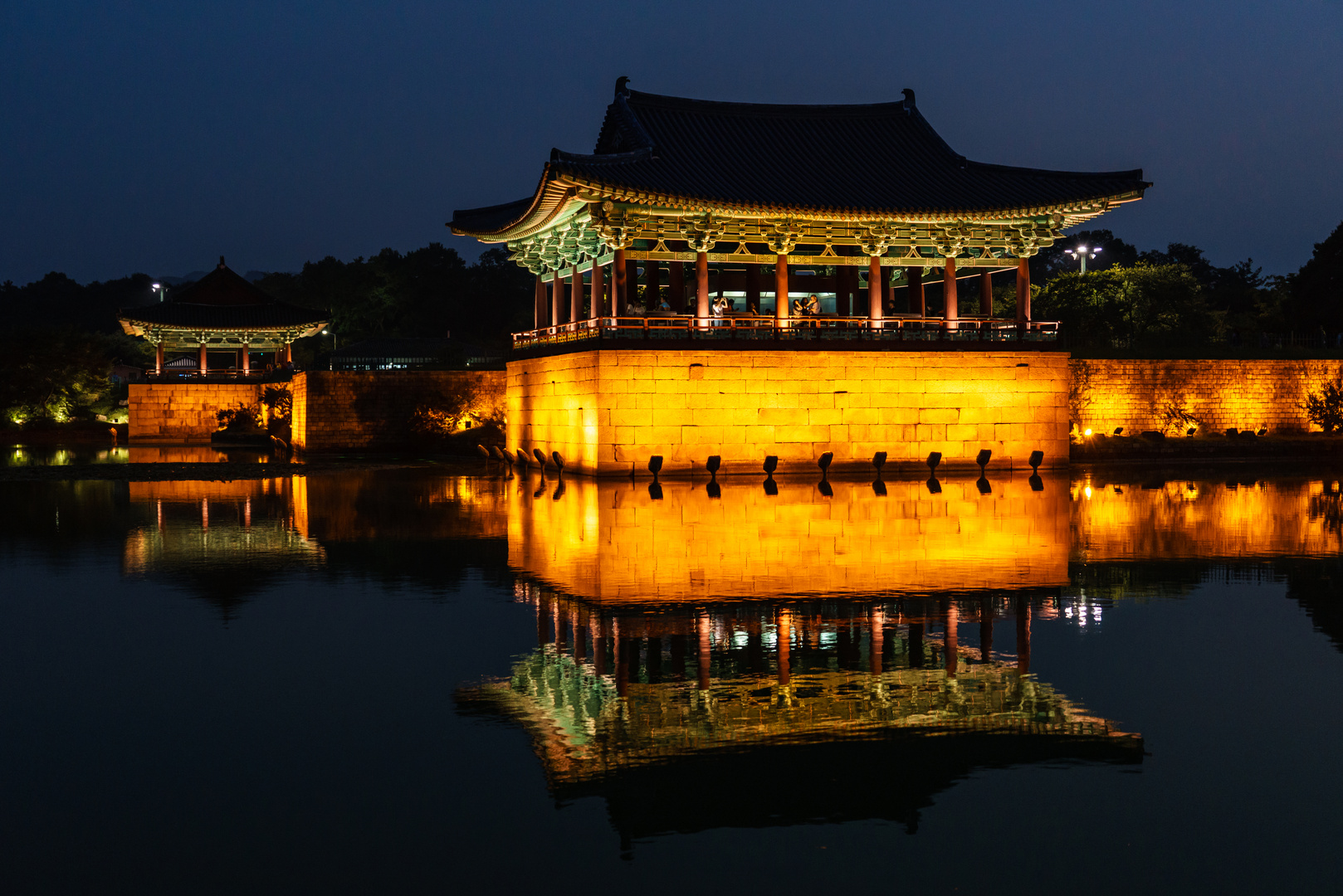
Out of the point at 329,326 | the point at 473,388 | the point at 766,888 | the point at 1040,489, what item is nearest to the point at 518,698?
the point at 766,888

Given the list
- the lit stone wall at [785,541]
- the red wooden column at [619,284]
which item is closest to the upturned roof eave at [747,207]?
the red wooden column at [619,284]

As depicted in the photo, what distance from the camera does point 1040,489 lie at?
83.5 feet

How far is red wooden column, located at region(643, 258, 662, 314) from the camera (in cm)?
3481

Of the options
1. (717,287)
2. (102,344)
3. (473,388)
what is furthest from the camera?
(102,344)

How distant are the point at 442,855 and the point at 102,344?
70.8m

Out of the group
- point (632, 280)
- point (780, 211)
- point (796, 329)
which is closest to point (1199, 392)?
point (796, 329)

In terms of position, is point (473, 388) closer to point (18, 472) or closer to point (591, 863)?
point (18, 472)

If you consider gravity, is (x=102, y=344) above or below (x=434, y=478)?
above

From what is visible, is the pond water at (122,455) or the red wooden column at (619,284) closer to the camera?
the red wooden column at (619,284)

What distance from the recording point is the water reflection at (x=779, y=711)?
6.08 m

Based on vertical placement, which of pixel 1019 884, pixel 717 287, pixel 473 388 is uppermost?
pixel 717 287

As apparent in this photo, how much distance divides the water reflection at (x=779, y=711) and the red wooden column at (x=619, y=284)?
62.9 ft

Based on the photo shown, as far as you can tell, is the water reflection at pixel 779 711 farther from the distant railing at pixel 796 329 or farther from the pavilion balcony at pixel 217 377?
the pavilion balcony at pixel 217 377

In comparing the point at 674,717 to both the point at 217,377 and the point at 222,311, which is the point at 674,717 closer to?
the point at 217,377
